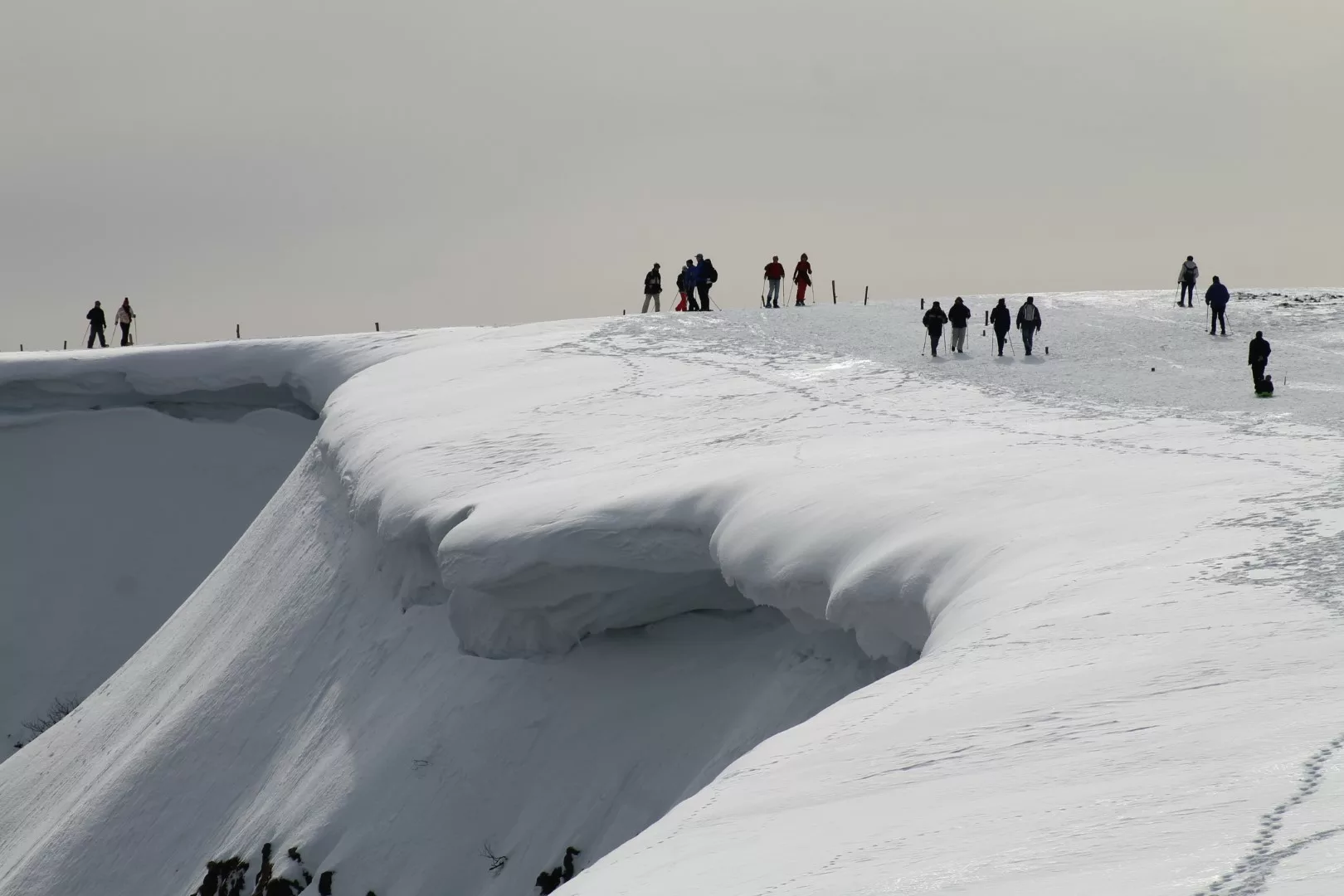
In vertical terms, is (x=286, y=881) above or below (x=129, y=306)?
below

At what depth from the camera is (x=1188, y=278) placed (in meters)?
33.4

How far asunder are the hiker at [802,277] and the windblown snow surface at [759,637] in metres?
5.13

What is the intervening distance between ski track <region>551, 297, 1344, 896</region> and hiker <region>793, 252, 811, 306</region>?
14.2 ft

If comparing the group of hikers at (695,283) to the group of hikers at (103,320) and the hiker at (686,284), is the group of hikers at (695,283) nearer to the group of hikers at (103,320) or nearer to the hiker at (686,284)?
the hiker at (686,284)

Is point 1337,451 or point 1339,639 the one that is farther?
point 1337,451

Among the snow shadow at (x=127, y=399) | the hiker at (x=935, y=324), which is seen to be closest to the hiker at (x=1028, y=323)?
the hiker at (x=935, y=324)

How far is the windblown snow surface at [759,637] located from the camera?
6293 millimetres

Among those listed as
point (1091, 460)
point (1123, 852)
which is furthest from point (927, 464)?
point (1123, 852)

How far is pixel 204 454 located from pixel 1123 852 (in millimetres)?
34806

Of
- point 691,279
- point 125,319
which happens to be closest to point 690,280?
point 691,279

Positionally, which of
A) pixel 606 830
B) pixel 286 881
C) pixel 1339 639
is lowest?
Result: pixel 286 881

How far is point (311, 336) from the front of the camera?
3438 centimetres

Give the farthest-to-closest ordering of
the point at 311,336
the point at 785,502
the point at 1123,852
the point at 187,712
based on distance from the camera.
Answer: the point at 311,336
the point at 187,712
the point at 785,502
the point at 1123,852

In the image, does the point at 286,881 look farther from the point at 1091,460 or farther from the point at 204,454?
the point at 204,454
